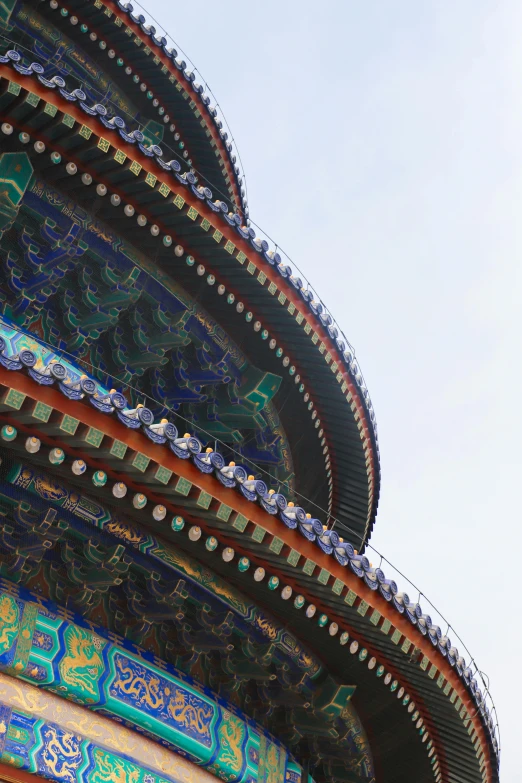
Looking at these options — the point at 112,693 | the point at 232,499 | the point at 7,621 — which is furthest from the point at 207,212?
the point at 112,693

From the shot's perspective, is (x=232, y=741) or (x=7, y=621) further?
(x=232, y=741)

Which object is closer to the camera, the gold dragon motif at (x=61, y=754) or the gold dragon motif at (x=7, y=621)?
the gold dragon motif at (x=61, y=754)

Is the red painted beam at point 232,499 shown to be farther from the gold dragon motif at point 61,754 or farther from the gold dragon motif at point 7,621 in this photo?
the gold dragon motif at point 61,754

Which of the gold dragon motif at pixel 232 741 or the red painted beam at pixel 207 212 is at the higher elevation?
the red painted beam at pixel 207 212

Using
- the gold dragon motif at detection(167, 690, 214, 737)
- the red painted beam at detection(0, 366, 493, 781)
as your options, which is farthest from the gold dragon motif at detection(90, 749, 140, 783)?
the red painted beam at detection(0, 366, 493, 781)

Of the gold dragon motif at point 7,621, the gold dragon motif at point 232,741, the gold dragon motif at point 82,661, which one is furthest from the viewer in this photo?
the gold dragon motif at point 232,741

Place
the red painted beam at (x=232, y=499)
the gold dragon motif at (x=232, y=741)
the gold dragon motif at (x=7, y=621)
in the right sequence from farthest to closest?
the gold dragon motif at (x=232, y=741) → the gold dragon motif at (x=7, y=621) → the red painted beam at (x=232, y=499)

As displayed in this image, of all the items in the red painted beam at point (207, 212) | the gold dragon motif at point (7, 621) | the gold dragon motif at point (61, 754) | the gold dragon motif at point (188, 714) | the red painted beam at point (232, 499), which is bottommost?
the gold dragon motif at point (61, 754)

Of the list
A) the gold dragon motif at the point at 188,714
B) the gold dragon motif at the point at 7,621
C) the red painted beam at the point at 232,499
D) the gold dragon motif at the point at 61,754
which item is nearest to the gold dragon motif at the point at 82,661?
the gold dragon motif at the point at 61,754

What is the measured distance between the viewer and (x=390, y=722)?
10.3 meters

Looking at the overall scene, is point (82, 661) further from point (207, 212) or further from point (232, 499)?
point (207, 212)

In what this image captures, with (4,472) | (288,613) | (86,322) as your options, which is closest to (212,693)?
(288,613)

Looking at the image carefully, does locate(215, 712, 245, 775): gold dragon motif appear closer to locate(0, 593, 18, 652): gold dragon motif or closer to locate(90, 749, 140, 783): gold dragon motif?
locate(90, 749, 140, 783): gold dragon motif

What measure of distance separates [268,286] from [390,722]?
5088 millimetres
